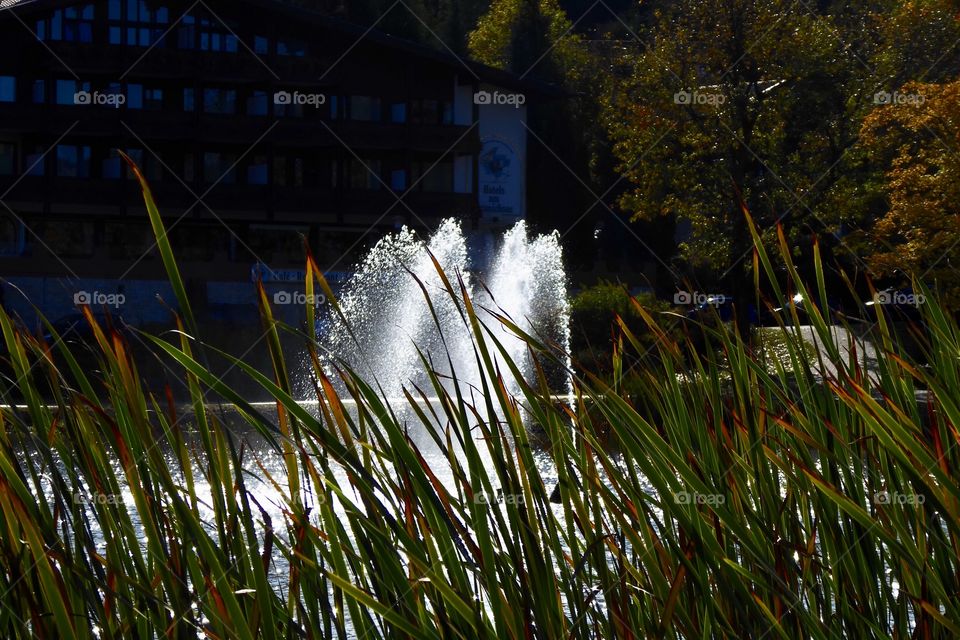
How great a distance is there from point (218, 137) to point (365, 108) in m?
4.56

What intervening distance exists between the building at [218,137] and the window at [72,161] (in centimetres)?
6

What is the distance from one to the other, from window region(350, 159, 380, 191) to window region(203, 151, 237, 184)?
3600 millimetres

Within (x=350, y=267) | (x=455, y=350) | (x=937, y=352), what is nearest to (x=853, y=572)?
(x=937, y=352)

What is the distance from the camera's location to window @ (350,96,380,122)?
39219 mm

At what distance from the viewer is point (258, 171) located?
129 ft

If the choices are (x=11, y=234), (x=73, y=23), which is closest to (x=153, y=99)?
(x=73, y=23)

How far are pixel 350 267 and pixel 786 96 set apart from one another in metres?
14.9

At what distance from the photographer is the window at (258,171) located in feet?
128

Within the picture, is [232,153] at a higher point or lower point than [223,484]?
higher

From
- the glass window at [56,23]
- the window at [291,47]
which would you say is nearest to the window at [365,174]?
the window at [291,47]

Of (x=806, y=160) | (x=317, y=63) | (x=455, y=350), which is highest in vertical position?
(x=317, y=63)

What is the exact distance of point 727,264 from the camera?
27.4m

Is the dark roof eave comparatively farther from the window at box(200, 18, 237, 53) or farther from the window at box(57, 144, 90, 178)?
the window at box(57, 144, 90, 178)

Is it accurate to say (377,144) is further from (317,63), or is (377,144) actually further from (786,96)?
(786,96)
